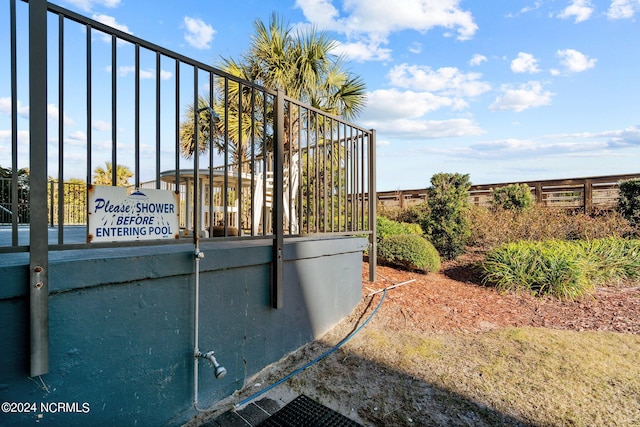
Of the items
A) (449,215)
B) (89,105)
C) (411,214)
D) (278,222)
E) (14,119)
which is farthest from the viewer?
(411,214)

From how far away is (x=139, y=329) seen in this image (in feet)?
5.40

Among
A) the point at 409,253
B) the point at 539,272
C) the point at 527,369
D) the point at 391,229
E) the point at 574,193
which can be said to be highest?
the point at 574,193

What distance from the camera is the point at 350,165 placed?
4004 mm

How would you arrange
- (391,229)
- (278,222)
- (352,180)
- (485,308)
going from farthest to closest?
(391,229)
(352,180)
(485,308)
(278,222)

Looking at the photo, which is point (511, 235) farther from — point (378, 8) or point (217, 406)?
point (217, 406)

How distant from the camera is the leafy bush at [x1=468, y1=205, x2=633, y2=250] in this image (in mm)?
6609


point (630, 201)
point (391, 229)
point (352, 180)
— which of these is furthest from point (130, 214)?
point (630, 201)

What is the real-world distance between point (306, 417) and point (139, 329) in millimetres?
1056

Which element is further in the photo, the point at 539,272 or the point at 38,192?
the point at 539,272

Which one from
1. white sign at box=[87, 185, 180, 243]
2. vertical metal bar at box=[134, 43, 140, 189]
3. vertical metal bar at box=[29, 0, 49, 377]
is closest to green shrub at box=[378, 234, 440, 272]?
white sign at box=[87, 185, 180, 243]

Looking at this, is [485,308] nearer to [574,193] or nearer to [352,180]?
[352,180]

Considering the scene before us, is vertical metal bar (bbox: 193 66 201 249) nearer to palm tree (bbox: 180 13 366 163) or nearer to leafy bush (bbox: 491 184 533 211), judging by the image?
palm tree (bbox: 180 13 366 163)

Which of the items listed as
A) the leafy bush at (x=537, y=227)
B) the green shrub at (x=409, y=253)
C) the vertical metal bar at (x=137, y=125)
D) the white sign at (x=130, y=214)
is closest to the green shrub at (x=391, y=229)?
the green shrub at (x=409, y=253)

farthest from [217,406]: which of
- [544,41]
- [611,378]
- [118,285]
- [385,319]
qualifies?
[544,41]
